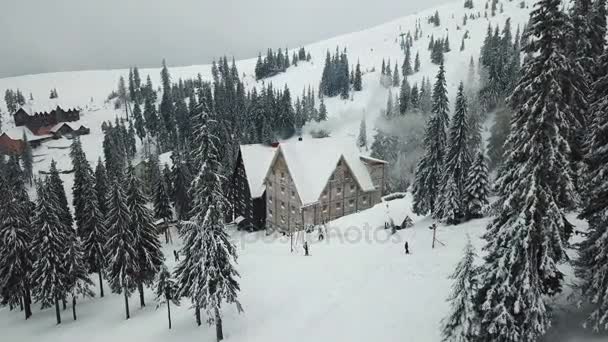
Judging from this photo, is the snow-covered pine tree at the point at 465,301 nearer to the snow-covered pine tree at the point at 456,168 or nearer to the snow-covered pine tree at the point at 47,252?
the snow-covered pine tree at the point at 456,168

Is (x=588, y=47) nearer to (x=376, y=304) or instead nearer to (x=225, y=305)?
(x=376, y=304)

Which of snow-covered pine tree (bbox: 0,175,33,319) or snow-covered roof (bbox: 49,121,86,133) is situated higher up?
snow-covered roof (bbox: 49,121,86,133)

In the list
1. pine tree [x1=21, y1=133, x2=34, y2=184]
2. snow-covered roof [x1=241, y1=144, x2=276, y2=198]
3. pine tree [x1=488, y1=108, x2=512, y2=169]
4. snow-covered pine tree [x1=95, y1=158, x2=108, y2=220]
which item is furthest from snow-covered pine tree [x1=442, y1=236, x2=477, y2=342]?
pine tree [x1=21, y1=133, x2=34, y2=184]

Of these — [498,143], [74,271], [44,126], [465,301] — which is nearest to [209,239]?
[465,301]

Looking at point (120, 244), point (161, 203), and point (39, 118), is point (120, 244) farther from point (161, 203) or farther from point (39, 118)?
point (39, 118)

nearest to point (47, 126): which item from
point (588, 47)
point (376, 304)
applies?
point (376, 304)

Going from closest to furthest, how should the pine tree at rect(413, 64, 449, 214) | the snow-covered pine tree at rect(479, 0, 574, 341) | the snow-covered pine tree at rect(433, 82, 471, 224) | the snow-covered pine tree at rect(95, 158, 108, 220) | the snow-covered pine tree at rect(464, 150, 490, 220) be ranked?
1. the snow-covered pine tree at rect(479, 0, 574, 341)
2. the snow-covered pine tree at rect(464, 150, 490, 220)
3. the snow-covered pine tree at rect(433, 82, 471, 224)
4. the pine tree at rect(413, 64, 449, 214)
5. the snow-covered pine tree at rect(95, 158, 108, 220)

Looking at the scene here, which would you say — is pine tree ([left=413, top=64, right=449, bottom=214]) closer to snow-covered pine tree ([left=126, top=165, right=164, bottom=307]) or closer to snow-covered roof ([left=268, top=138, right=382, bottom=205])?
snow-covered roof ([left=268, top=138, right=382, bottom=205])
